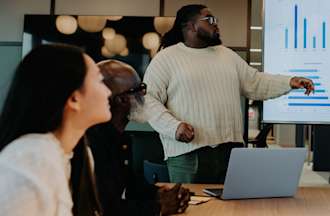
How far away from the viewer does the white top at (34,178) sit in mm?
814

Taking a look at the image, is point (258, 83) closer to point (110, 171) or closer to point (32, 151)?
point (110, 171)

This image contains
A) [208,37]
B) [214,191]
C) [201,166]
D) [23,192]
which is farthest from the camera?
[208,37]

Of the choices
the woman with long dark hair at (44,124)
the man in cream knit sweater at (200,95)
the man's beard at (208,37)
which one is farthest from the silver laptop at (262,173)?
the woman with long dark hair at (44,124)

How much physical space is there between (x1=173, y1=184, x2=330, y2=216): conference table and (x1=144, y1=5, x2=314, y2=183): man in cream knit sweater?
0.35m

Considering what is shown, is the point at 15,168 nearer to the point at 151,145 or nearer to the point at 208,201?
the point at 208,201

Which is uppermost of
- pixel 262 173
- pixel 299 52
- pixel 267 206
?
pixel 299 52

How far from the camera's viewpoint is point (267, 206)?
69.8 inches

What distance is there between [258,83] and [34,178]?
184cm

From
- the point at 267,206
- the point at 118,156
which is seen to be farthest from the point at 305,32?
the point at 118,156

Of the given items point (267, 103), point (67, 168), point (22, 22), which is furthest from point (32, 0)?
point (67, 168)

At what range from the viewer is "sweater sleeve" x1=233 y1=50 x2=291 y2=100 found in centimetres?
248

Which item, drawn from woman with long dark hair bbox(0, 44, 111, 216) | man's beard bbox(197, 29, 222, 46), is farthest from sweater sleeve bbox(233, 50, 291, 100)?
woman with long dark hair bbox(0, 44, 111, 216)

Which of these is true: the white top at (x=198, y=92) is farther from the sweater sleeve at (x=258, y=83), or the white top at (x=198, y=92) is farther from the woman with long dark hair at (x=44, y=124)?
the woman with long dark hair at (x=44, y=124)

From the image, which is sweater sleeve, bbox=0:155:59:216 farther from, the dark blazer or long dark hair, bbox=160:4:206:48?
long dark hair, bbox=160:4:206:48
